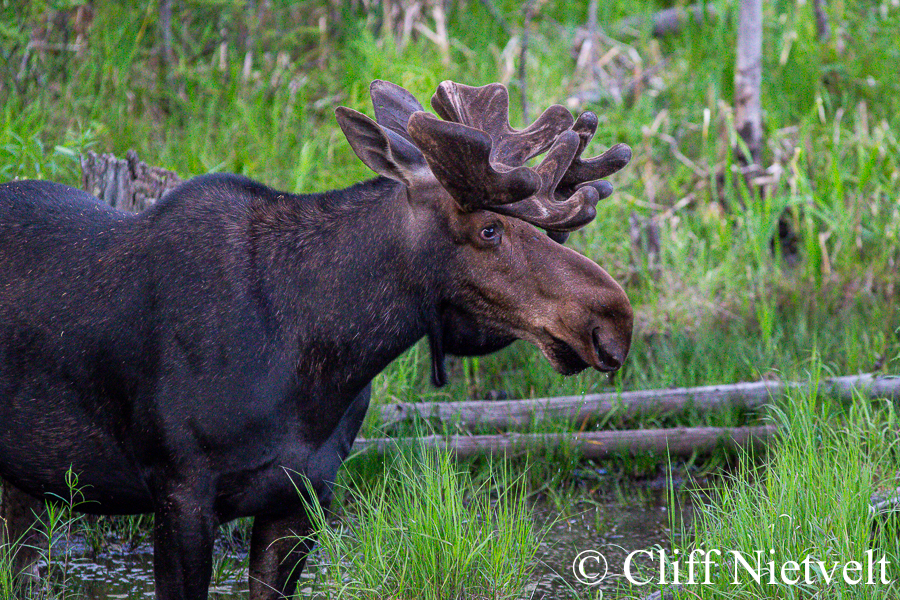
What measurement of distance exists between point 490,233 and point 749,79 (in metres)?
5.00

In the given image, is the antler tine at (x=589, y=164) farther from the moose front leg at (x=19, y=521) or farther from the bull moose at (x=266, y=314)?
the moose front leg at (x=19, y=521)

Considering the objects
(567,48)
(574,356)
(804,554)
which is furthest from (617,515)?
(567,48)

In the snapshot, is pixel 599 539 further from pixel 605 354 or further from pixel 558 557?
pixel 605 354

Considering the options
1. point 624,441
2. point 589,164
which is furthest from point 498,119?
point 624,441

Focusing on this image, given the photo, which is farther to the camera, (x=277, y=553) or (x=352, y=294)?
(x=277, y=553)

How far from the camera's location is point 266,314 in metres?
2.92

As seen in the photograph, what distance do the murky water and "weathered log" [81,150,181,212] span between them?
1424 mm

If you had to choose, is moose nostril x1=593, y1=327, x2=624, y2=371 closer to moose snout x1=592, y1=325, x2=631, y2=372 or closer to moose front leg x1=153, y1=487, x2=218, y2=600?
moose snout x1=592, y1=325, x2=631, y2=372

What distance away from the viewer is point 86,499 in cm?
310

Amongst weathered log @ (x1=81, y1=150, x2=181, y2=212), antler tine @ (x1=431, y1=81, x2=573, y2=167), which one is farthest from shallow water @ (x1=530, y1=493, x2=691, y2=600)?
weathered log @ (x1=81, y1=150, x2=181, y2=212)

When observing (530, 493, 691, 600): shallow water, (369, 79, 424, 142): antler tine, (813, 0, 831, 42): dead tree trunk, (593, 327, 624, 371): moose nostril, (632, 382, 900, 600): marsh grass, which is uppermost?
(813, 0, 831, 42): dead tree trunk

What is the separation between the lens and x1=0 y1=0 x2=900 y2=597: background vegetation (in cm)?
538

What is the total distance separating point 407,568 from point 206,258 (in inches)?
42.9

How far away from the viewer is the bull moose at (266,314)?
2.83 m
